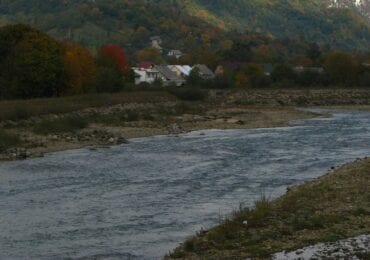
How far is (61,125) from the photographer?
140 feet

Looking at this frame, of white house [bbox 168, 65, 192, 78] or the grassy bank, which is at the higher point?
white house [bbox 168, 65, 192, 78]

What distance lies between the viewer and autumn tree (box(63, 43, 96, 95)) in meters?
62.6

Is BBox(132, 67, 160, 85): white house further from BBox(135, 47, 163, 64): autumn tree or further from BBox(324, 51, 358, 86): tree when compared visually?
BBox(135, 47, 163, 64): autumn tree

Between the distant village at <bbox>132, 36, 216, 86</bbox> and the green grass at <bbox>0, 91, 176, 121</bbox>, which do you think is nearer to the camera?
the green grass at <bbox>0, 91, 176, 121</bbox>

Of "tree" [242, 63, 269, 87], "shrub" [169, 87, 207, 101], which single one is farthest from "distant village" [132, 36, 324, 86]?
"shrub" [169, 87, 207, 101]

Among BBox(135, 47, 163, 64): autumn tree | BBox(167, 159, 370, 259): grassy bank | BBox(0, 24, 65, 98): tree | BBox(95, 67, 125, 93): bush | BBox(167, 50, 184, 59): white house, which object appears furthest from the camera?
BBox(167, 50, 184, 59): white house

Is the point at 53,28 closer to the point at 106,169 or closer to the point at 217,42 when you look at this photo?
the point at 217,42

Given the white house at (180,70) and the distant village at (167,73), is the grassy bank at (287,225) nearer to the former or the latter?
the distant village at (167,73)

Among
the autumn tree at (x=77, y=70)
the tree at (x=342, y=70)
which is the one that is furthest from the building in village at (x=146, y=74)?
the autumn tree at (x=77, y=70)

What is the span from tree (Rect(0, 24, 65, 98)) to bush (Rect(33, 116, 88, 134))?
11728mm

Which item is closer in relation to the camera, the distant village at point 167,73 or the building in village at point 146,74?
the building in village at point 146,74

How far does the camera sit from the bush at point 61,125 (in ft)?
136

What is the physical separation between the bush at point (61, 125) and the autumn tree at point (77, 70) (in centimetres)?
1630

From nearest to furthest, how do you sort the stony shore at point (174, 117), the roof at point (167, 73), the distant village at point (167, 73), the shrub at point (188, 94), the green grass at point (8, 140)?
the green grass at point (8, 140) → the stony shore at point (174, 117) → the shrub at point (188, 94) → the distant village at point (167, 73) → the roof at point (167, 73)
